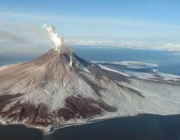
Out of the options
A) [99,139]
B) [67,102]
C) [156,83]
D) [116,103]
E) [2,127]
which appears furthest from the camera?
[156,83]

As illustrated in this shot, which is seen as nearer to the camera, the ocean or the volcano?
the ocean

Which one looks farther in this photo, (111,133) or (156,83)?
(156,83)

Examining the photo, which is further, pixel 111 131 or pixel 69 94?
pixel 69 94

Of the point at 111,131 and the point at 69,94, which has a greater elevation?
the point at 69,94

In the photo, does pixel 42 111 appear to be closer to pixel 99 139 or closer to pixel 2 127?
pixel 2 127

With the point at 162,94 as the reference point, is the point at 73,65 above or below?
above

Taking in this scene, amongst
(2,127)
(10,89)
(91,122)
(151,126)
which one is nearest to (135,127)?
(151,126)

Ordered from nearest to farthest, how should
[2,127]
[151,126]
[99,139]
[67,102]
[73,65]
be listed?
[99,139] < [2,127] < [151,126] < [67,102] < [73,65]

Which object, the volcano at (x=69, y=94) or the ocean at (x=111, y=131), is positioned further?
the volcano at (x=69, y=94)
